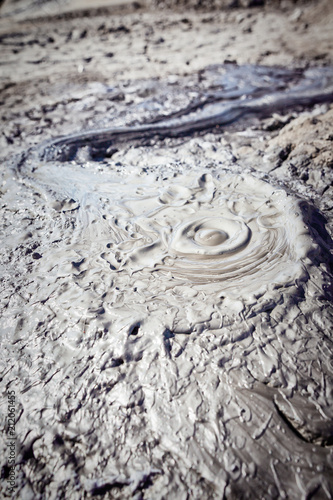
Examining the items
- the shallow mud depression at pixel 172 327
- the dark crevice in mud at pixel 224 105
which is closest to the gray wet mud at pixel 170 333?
the shallow mud depression at pixel 172 327

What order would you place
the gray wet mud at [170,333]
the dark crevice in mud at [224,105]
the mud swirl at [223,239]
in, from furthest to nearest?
the dark crevice in mud at [224,105] → the mud swirl at [223,239] → the gray wet mud at [170,333]

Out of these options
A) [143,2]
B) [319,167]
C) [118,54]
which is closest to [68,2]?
[143,2]

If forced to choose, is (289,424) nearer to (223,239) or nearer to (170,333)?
(170,333)

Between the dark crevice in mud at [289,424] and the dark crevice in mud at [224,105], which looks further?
the dark crevice in mud at [224,105]

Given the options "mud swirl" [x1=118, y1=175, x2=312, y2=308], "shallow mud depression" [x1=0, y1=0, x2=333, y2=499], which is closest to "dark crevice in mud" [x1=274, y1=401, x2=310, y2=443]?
"shallow mud depression" [x1=0, y1=0, x2=333, y2=499]

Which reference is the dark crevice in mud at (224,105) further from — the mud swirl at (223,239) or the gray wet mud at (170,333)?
the mud swirl at (223,239)

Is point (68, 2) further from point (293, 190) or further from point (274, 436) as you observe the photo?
point (274, 436)
